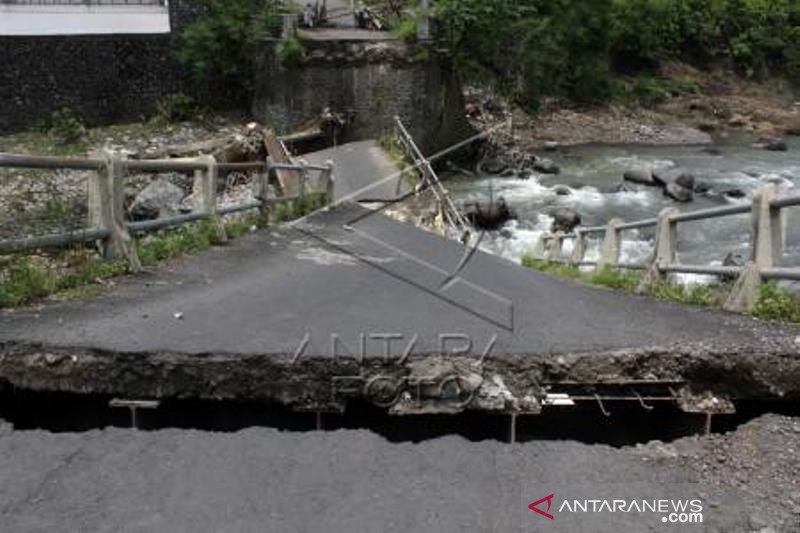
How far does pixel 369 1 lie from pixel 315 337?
1273 inches

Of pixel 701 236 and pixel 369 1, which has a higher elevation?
pixel 369 1

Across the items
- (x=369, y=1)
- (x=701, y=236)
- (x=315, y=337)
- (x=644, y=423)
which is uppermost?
(x=369, y=1)

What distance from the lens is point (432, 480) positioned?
399cm

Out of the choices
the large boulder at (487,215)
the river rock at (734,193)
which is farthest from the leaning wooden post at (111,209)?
the river rock at (734,193)

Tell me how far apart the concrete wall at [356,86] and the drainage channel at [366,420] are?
75.9 feet

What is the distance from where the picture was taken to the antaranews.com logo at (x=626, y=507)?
12.1 feet

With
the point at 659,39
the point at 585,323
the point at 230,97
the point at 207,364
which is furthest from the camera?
the point at 659,39

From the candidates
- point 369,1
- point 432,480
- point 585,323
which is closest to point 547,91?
point 369,1

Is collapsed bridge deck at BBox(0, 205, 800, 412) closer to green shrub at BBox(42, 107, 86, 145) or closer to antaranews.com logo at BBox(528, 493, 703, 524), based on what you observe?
antaranews.com logo at BBox(528, 493, 703, 524)

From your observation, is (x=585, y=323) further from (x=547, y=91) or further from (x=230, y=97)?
(x=547, y=91)

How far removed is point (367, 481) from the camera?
397 cm

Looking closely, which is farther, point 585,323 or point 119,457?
point 585,323

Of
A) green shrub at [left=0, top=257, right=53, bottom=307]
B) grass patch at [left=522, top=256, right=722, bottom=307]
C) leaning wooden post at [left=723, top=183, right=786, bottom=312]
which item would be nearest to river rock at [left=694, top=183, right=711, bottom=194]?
grass patch at [left=522, top=256, right=722, bottom=307]

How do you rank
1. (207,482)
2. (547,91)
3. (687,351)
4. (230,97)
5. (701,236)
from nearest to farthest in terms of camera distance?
1. (207,482)
2. (687,351)
3. (701,236)
4. (230,97)
5. (547,91)
